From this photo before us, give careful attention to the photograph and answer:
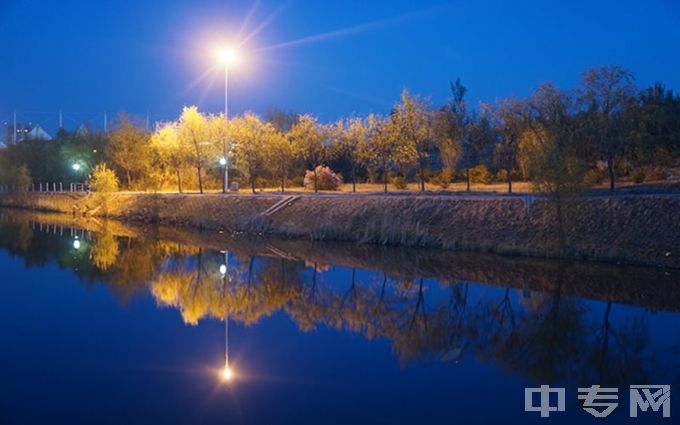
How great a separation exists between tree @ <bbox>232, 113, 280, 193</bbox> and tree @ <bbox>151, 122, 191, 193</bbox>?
4.53 m

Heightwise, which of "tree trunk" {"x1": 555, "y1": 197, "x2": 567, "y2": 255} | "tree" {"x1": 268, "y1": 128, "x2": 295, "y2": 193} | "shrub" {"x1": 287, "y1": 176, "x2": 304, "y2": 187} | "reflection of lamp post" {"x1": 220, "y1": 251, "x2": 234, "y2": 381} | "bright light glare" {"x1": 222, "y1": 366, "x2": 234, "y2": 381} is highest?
"tree" {"x1": 268, "y1": 128, "x2": 295, "y2": 193}

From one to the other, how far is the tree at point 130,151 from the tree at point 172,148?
4.10 m

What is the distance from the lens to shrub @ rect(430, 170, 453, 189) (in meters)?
46.0

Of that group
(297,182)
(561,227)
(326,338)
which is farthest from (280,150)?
(326,338)

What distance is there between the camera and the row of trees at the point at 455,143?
116ft

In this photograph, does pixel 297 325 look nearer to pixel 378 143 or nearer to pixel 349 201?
pixel 349 201

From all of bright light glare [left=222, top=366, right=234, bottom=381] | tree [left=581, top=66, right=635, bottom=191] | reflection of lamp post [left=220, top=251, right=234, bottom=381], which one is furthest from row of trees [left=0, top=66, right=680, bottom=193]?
bright light glare [left=222, top=366, right=234, bottom=381]

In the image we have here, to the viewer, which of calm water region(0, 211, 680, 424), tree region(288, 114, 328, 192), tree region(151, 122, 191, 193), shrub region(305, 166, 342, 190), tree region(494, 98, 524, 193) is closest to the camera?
calm water region(0, 211, 680, 424)

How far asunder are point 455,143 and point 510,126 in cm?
409

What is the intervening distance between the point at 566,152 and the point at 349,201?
563 inches

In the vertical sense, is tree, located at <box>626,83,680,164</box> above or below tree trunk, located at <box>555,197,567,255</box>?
above

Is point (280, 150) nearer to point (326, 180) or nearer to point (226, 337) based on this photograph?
point (326, 180)

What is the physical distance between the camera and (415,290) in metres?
21.8

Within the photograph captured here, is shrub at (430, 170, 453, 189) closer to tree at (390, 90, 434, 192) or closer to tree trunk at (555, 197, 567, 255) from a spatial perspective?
tree at (390, 90, 434, 192)
